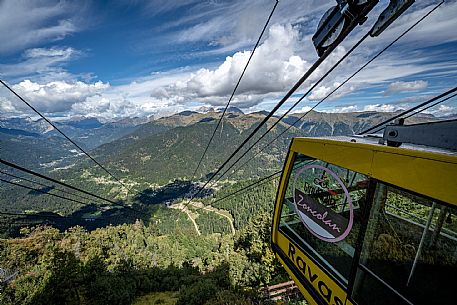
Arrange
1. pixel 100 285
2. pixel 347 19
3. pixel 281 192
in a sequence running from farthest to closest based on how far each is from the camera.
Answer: pixel 100 285 < pixel 281 192 < pixel 347 19

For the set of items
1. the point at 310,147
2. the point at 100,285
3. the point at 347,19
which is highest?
the point at 347,19

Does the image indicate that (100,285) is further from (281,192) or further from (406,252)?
(406,252)

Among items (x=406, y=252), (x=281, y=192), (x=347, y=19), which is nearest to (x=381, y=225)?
(x=406, y=252)

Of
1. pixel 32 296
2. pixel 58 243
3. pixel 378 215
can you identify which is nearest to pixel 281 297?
pixel 378 215

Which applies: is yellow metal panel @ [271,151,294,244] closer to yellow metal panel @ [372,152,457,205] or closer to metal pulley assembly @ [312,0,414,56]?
yellow metal panel @ [372,152,457,205]

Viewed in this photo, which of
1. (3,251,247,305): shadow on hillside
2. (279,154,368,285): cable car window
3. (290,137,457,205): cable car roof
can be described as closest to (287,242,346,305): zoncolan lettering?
(279,154,368,285): cable car window

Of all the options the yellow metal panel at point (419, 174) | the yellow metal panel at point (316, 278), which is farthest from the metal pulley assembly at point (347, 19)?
the yellow metal panel at point (316, 278)

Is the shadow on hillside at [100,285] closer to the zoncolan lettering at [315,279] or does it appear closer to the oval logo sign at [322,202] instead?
the zoncolan lettering at [315,279]
